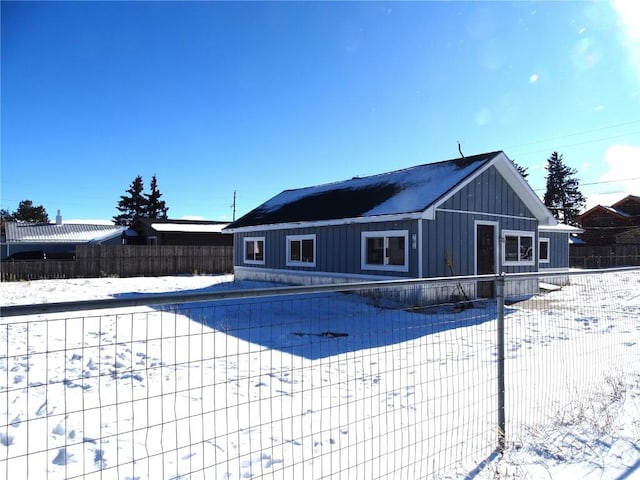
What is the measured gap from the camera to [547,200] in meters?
61.1

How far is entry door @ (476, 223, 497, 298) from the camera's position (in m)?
14.1

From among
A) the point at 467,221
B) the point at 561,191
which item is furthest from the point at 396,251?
the point at 561,191

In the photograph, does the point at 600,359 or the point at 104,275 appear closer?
the point at 600,359

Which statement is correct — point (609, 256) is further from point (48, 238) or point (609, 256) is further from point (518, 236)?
point (48, 238)

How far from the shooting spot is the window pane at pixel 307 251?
16266mm

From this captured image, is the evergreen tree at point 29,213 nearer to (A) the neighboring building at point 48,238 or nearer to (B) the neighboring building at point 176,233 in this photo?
(A) the neighboring building at point 48,238

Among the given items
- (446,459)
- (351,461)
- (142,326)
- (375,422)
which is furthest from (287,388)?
(142,326)

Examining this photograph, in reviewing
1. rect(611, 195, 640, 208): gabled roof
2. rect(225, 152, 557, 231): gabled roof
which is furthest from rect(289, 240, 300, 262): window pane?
rect(611, 195, 640, 208): gabled roof

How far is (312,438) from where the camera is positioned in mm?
3697

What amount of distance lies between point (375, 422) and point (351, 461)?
830 millimetres

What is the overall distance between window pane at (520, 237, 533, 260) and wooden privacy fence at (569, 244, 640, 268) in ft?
66.4

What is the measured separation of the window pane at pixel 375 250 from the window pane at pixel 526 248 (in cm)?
577

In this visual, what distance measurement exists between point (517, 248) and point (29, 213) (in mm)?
68615

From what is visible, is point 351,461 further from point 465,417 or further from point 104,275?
point 104,275
